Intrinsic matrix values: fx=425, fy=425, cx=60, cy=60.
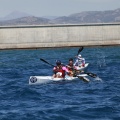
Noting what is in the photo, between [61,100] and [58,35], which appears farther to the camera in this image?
[58,35]

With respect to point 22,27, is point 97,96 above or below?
below

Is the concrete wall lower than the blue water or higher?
higher

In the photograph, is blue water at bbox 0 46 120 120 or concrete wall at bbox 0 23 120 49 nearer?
blue water at bbox 0 46 120 120

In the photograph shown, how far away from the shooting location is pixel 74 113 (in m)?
16.8

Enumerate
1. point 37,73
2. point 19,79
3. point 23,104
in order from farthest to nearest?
point 37,73 → point 19,79 → point 23,104

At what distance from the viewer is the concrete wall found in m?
56.2

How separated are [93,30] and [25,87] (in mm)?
34243

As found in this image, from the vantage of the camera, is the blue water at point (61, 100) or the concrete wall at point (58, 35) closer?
the blue water at point (61, 100)

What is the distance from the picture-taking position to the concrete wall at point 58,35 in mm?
56250

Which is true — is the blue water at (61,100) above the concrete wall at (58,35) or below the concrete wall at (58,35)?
below

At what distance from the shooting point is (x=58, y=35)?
187 ft

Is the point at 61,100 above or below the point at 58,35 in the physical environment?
below

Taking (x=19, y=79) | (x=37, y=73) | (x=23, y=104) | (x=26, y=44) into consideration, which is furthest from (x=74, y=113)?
(x=26, y=44)

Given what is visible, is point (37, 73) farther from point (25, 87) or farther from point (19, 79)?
point (25, 87)
